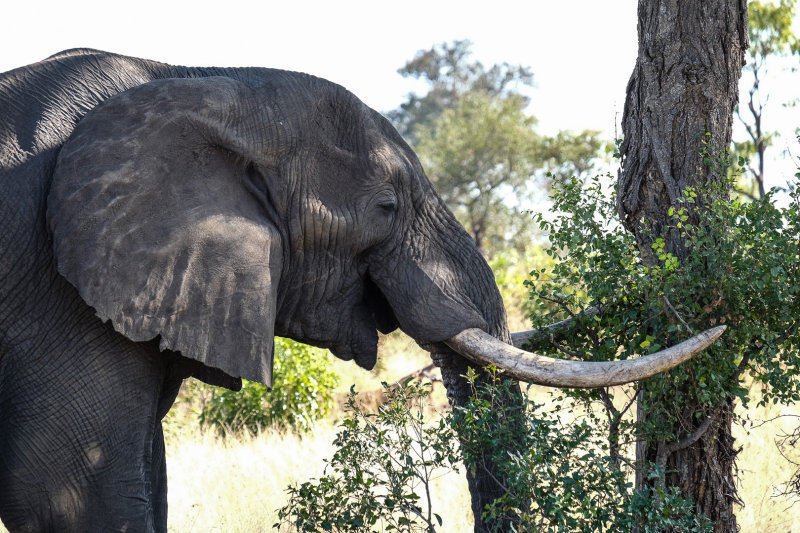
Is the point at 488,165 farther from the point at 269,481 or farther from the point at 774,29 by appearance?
the point at 269,481

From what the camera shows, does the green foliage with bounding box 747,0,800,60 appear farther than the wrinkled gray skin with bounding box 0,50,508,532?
Yes

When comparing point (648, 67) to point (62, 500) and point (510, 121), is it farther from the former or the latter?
point (510, 121)

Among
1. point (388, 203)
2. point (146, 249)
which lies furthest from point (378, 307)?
point (146, 249)

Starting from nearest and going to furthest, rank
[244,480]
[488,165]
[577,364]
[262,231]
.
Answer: [262,231] → [577,364] → [244,480] → [488,165]

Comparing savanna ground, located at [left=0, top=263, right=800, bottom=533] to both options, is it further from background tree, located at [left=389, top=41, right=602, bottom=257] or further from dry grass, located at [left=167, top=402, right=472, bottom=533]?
background tree, located at [left=389, top=41, right=602, bottom=257]

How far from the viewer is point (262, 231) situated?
353cm

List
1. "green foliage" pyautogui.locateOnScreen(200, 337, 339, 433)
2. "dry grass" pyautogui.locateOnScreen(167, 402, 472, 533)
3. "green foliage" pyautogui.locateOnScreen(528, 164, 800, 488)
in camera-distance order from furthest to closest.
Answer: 1. "green foliage" pyautogui.locateOnScreen(200, 337, 339, 433)
2. "dry grass" pyautogui.locateOnScreen(167, 402, 472, 533)
3. "green foliage" pyautogui.locateOnScreen(528, 164, 800, 488)

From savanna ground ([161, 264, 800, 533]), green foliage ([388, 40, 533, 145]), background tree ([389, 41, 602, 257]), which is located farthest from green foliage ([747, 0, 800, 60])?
green foliage ([388, 40, 533, 145])

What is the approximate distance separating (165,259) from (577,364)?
66.0 inches

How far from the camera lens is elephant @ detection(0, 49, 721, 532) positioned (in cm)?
324

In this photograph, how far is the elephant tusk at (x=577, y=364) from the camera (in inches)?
144

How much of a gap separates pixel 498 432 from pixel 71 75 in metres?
2.20

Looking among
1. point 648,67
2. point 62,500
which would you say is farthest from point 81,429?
point 648,67

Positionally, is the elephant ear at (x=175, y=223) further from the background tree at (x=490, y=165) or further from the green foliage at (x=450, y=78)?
the green foliage at (x=450, y=78)
